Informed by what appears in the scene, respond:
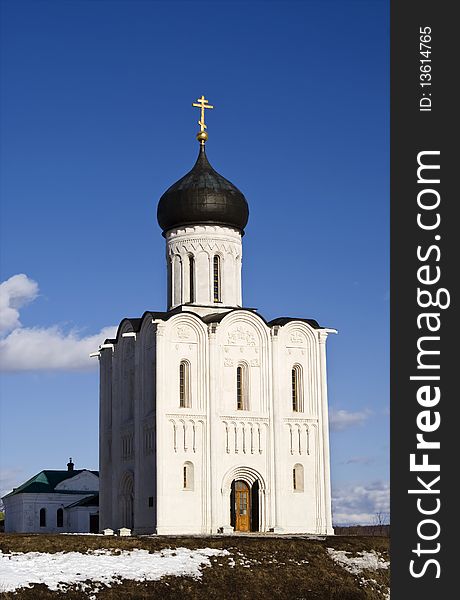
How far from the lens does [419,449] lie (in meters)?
15.1

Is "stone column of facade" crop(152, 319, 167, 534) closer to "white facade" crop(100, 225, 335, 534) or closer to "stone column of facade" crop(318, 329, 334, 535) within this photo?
"white facade" crop(100, 225, 335, 534)

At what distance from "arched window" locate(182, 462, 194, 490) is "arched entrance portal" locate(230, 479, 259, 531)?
159 cm

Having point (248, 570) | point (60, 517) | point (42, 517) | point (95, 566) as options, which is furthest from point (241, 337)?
point (42, 517)

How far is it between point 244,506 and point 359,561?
814 centimetres

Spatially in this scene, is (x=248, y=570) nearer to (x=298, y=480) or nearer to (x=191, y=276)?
(x=298, y=480)

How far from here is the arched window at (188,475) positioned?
117ft

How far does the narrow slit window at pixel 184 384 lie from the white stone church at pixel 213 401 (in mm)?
34

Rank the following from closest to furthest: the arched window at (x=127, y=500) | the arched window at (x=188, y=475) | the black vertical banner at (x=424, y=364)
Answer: the black vertical banner at (x=424, y=364)
the arched window at (x=188, y=475)
the arched window at (x=127, y=500)

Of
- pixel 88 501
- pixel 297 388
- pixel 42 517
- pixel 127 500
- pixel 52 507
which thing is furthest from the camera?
pixel 52 507

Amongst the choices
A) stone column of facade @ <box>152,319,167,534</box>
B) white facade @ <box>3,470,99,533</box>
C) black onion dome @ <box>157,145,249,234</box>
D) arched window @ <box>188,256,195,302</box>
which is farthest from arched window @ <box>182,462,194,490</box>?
white facade @ <box>3,470,99,533</box>

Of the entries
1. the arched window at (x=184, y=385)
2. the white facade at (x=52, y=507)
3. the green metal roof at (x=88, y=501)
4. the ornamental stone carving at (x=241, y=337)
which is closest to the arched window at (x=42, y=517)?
the white facade at (x=52, y=507)

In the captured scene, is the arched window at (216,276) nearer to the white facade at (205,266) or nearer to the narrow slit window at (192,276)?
the white facade at (205,266)

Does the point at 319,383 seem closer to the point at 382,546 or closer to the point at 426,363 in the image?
the point at 382,546

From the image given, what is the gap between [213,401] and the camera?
36094mm
